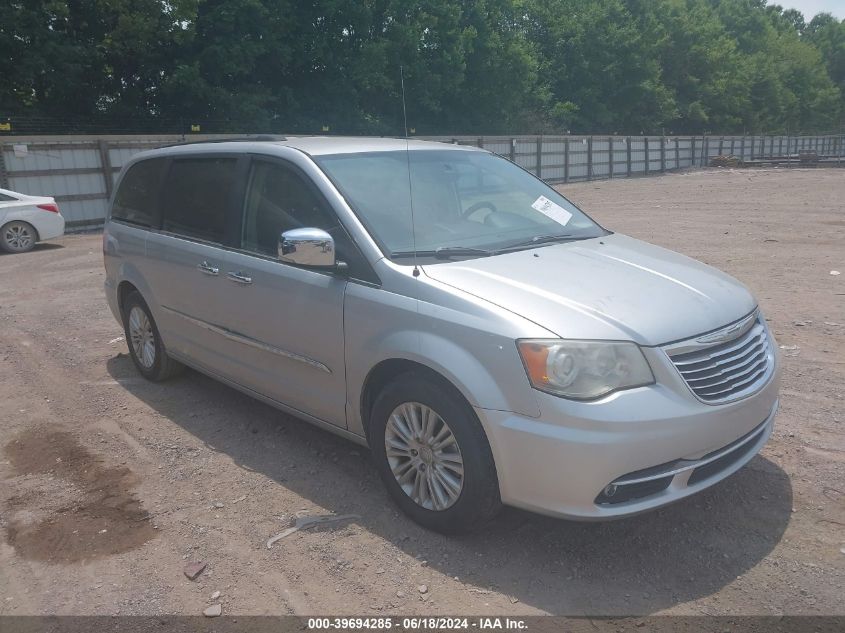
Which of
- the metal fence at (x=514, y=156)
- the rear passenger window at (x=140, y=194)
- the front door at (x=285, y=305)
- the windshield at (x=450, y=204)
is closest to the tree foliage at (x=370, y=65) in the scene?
the metal fence at (x=514, y=156)

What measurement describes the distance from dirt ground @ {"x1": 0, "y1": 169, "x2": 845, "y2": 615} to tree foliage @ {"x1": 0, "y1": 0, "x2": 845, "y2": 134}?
25.4 metres

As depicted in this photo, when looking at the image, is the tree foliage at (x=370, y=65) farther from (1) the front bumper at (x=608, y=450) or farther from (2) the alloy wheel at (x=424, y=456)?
(1) the front bumper at (x=608, y=450)

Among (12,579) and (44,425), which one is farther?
(44,425)

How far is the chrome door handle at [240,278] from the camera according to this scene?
4.35 m

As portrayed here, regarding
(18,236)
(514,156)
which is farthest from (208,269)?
(514,156)

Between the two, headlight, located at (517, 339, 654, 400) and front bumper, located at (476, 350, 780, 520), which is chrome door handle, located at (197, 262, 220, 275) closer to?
front bumper, located at (476, 350, 780, 520)

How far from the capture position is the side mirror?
364 cm

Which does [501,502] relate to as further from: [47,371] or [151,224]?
[47,371]

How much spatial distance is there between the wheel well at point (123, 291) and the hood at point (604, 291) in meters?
3.38

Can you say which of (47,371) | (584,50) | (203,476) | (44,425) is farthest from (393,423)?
(584,50)

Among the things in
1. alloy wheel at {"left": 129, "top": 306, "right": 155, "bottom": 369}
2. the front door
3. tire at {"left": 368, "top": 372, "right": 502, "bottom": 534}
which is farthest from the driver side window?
alloy wheel at {"left": 129, "top": 306, "right": 155, "bottom": 369}

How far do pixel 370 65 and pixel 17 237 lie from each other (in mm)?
22652

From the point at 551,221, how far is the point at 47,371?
15.0 feet

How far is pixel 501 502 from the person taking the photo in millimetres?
3248
